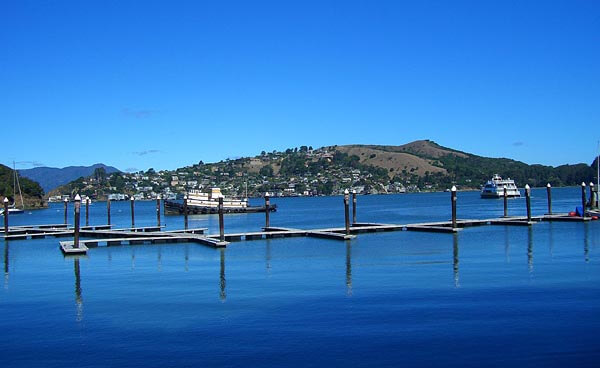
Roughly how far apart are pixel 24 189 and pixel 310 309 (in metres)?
162

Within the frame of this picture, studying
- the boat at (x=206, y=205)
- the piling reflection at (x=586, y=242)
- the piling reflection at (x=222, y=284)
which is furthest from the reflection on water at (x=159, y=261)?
the boat at (x=206, y=205)

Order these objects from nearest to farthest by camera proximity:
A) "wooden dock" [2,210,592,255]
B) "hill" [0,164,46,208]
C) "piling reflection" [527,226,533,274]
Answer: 1. "piling reflection" [527,226,533,274]
2. "wooden dock" [2,210,592,255]
3. "hill" [0,164,46,208]

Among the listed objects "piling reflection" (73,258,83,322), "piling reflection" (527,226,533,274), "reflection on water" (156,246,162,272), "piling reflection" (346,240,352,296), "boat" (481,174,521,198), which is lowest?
"piling reflection" (73,258,83,322)

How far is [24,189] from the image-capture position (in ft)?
541

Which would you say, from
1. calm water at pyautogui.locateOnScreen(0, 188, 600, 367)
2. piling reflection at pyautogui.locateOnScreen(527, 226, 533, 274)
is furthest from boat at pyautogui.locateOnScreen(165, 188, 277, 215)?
calm water at pyautogui.locateOnScreen(0, 188, 600, 367)

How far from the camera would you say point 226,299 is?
793 inches

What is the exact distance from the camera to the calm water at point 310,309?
13.8m

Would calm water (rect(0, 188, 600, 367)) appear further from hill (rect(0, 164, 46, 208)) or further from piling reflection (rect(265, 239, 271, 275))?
hill (rect(0, 164, 46, 208))

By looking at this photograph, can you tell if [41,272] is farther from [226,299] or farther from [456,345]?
[456,345]

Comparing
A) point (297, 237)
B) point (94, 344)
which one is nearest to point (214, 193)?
point (297, 237)

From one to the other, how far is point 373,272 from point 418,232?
20.6m

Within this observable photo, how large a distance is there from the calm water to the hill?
412 ft

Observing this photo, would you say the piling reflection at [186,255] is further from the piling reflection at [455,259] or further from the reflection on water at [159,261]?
the piling reflection at [455,259]

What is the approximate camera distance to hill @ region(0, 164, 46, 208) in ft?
484
